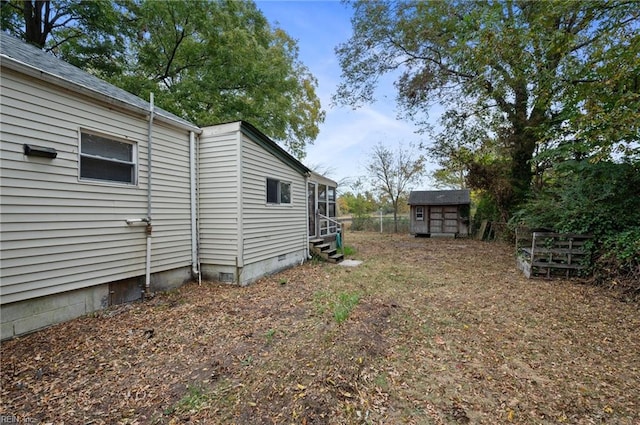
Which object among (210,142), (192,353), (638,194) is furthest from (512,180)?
(192,353)

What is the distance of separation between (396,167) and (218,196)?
16.5m

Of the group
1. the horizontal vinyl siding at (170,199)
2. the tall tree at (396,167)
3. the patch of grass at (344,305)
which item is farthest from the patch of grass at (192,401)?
the tall tree at (396,167)

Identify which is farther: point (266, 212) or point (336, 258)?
point (336, 258)

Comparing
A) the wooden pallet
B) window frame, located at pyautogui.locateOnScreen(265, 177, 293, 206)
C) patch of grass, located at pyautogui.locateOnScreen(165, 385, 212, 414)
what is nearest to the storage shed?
the wooden pallet

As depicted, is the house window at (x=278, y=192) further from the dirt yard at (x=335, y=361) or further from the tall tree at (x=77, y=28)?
the tall tree at (x=77, y=28)

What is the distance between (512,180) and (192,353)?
13322 millimetres

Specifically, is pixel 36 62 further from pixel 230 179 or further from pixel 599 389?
pixel 599 389

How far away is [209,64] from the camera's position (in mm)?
10648

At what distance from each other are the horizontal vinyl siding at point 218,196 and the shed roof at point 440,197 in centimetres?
1297

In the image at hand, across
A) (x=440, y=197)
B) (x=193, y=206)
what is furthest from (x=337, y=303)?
(x=440, y=197)

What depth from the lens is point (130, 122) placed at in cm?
460

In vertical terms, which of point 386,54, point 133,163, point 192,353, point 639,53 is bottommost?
point 192,353

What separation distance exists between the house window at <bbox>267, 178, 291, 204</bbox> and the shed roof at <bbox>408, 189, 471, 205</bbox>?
34.8ft

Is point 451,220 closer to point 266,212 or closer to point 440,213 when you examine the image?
point 440,213
